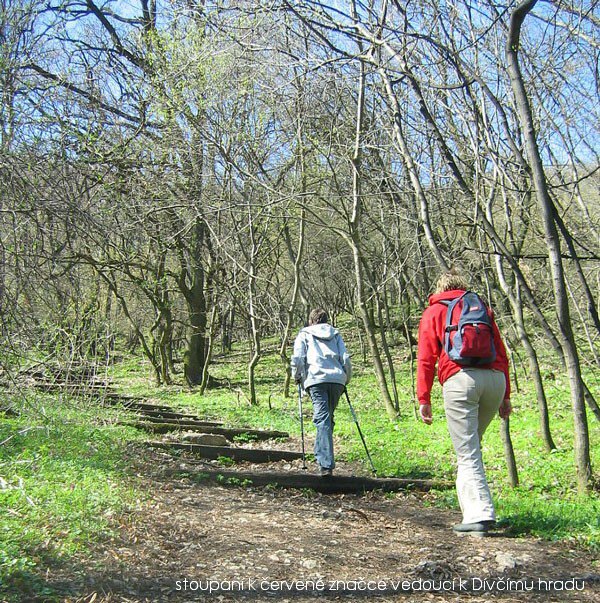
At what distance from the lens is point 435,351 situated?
16.9ft

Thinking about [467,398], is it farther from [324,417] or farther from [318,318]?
[318,318]

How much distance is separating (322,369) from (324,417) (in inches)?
22.3

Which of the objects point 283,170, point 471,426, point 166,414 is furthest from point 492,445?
point 283,170

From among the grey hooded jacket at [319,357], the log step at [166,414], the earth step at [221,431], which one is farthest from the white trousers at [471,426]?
the log step at [166,414]

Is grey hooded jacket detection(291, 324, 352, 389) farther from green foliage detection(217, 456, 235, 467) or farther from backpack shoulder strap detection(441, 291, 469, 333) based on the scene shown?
backpack shoulder strap detection(441, 291, 469, 333)

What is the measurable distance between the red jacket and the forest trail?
1.20m

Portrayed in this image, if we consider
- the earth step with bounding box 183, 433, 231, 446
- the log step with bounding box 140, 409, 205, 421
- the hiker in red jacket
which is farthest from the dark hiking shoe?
the log step with bounding box 140, 409, 205, 421

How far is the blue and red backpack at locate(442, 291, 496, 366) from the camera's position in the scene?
16.1 ft

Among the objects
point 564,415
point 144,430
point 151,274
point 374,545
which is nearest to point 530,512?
point 374,545

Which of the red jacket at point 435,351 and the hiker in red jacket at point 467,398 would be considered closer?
the hiker in red jacket at point 467,398

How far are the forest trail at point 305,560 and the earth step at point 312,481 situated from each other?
855 millimetres

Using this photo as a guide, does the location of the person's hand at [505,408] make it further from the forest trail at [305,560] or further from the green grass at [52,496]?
the green grass at [52,496]

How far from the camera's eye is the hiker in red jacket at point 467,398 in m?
4.92

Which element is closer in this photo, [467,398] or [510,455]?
[467,398]
